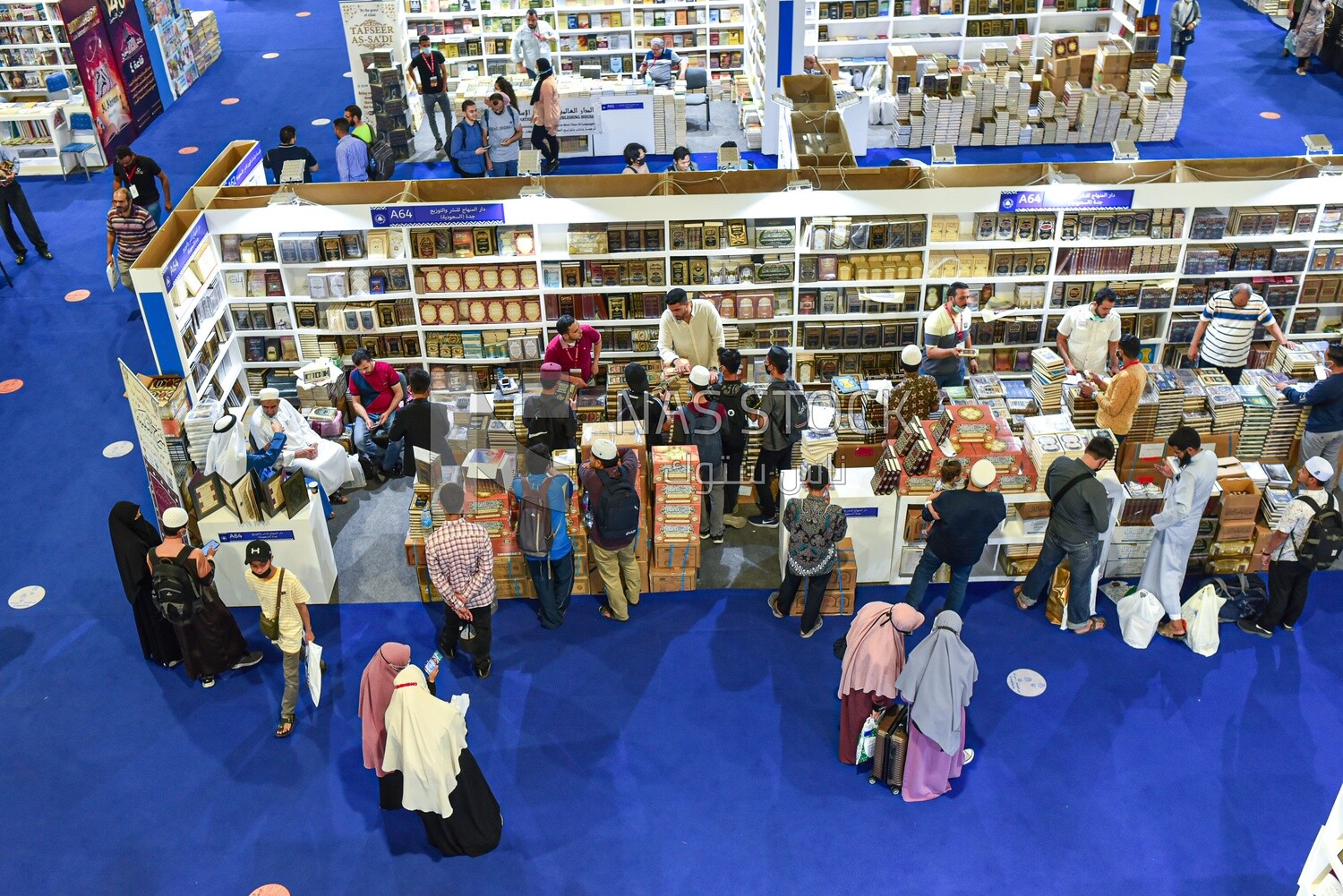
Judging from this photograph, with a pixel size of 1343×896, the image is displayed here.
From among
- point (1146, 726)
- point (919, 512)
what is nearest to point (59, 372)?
point (919, 512)

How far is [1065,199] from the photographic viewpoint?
393 inches

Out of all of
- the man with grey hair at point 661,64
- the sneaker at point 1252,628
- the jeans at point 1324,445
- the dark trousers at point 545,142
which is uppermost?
the man with grey hair at point 661,64

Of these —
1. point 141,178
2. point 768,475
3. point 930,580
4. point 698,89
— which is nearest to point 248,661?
point 768,475

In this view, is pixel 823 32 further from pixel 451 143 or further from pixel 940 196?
pixel 940 196

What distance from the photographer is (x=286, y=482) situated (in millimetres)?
8312

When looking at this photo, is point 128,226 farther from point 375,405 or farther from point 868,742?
point 868,742

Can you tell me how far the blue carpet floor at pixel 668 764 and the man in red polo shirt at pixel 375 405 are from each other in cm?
175

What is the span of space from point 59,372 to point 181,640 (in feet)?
17.6

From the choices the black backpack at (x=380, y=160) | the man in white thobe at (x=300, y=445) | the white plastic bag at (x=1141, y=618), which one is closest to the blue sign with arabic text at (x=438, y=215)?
the man in white thobe at (x=300, y=445)

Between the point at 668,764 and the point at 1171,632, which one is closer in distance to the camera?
the point at 668,764

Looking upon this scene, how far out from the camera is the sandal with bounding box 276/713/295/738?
7570 millimetres

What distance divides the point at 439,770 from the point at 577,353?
14.7ft

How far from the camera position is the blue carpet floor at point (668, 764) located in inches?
267

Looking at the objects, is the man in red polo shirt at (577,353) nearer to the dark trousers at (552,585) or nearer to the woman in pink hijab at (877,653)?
the dark trousers at (552,585)
